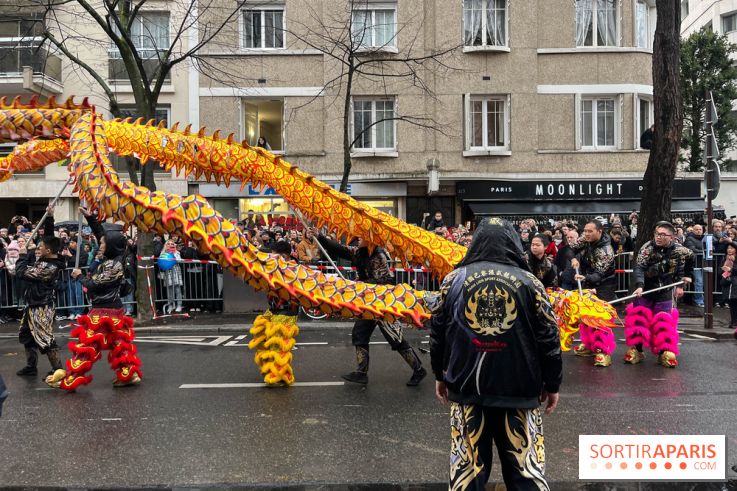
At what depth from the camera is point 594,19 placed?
20438 millimetres

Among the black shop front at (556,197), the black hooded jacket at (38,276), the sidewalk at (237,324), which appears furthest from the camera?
the black shop front at (556,197)

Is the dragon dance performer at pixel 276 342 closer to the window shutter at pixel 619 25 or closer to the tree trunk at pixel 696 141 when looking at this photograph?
the window shutter at pixel 619 25

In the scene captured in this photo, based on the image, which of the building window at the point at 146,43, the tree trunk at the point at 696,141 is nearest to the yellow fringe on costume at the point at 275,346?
the building window at the point at 146,43

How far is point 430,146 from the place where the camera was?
20.2 metres

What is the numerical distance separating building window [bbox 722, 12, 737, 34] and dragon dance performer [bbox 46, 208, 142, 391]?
3934 centimetres

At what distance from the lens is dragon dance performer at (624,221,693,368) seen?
810 centimetres

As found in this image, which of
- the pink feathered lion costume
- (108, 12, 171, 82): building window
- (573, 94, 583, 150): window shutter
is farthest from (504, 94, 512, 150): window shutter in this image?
the pink feathered lion costume

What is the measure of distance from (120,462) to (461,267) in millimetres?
3255

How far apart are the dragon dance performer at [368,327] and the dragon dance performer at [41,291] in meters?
3.26

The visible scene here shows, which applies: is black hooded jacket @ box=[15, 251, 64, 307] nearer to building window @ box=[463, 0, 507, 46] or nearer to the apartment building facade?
the apartment building facade

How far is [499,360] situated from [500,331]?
0.15 metres

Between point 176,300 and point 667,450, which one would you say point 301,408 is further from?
point 176,300

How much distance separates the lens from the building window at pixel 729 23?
1436 inches

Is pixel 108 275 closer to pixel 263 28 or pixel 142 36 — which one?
pixel 142 36
